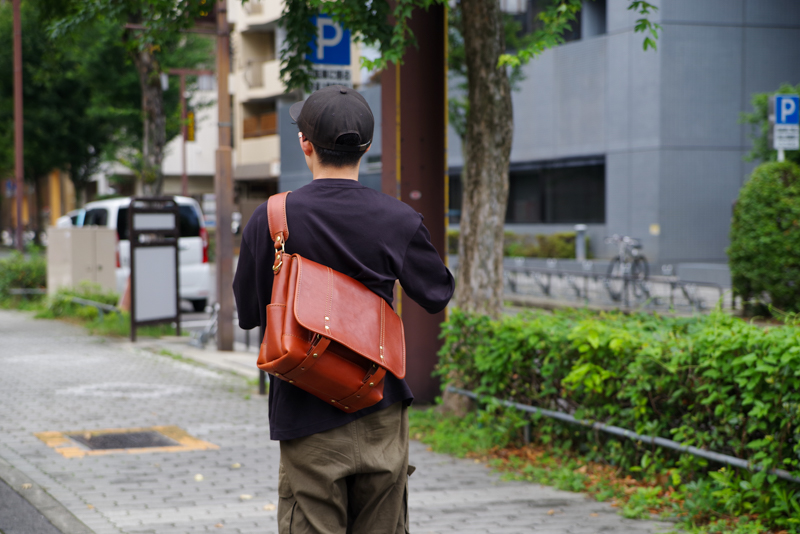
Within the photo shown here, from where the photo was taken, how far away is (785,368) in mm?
4031

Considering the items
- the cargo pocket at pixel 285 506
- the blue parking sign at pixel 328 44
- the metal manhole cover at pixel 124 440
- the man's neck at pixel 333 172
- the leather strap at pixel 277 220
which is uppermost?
the blue parking sign at pixel 328 44

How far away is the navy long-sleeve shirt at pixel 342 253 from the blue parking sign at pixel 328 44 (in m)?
5.27

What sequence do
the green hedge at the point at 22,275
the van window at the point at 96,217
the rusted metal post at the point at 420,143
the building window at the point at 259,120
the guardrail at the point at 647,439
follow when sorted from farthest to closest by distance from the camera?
the building window at the point at 259,120, the green hedge at the point at 22,275, the van window at the point at 96,217, the rusted metal post at the point at 420,143, the guardrail at the point at 647,439

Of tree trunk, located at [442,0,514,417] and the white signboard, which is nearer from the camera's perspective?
tree trunk, located at [442,0,514,417]

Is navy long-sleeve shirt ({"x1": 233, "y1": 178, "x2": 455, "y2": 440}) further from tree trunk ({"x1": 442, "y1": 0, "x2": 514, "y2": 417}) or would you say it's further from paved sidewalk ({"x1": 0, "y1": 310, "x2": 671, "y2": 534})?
tree trunk ({"x1": 442, "y1": 0, "x2": 514, "y2": 417})

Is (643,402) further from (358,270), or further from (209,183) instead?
(209,183)

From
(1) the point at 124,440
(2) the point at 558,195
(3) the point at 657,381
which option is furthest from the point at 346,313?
(2) the point at 558,195

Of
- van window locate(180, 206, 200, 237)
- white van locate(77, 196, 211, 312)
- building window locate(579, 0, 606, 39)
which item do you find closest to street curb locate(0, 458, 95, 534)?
white van locate(77, 196, 211, 312)

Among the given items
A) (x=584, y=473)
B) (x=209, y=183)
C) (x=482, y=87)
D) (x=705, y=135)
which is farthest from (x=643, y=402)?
(x=209, y=183)

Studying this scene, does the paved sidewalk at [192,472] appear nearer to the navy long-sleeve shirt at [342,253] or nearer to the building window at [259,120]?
the navy long-sleeve shirt at [342,253]

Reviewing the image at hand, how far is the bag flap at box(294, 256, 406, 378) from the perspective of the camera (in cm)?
233

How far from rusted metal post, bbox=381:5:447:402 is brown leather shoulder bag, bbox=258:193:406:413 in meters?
4.71

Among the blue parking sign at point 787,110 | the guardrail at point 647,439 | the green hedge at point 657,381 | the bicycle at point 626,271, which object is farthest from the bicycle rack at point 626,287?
the guardrail at point 647,439

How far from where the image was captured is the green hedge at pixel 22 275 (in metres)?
16.9
